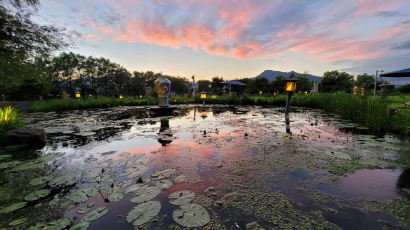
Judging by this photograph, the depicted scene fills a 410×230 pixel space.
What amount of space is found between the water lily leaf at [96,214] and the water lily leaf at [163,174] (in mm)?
788

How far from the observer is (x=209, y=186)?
7.03ft

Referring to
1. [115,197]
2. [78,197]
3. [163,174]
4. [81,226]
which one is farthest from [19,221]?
[163,174]

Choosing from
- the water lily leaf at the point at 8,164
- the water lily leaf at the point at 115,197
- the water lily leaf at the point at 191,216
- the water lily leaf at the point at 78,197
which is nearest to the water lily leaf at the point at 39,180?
the water lily leaf at the point at 78,197

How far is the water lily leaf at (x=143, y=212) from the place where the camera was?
1503 millimetres

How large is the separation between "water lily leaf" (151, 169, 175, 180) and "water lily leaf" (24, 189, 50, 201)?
1228 mm

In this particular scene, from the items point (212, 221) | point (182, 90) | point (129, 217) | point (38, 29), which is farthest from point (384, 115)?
point (182, 90)

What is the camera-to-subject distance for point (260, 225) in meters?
1.46

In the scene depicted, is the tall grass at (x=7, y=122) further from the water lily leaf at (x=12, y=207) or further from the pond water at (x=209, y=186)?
the water lily leaf at (x=12, y=207)

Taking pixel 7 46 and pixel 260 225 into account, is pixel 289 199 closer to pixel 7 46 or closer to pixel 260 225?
pixel 260 225

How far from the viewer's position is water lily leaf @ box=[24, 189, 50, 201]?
1.83m

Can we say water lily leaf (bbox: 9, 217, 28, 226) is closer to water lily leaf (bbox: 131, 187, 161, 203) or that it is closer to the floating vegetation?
the floating vegetation

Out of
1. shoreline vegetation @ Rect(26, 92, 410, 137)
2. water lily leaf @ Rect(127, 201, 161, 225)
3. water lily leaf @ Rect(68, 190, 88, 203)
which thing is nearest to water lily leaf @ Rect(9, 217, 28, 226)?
water lily leaf @ Rect(68, 190, 88, 203)

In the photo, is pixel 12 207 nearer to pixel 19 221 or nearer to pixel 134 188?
pixel 19 221

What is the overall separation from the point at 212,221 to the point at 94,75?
48.0 metres
